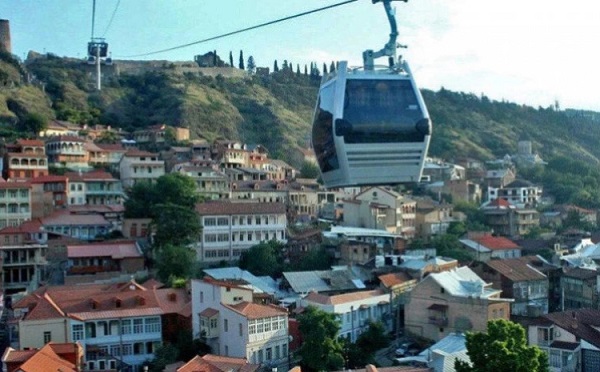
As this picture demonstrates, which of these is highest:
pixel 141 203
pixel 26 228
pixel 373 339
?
pixel 141 203

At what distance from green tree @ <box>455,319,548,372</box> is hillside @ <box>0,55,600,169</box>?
28254 mm

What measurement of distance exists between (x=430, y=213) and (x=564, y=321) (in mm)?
13006

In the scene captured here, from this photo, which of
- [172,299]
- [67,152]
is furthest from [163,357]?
[67,152]

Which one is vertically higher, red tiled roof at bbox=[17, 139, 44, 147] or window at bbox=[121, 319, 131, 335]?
red tiled roof at bbox=[17, 139, 44, 147]

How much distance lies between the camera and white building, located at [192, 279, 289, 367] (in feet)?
55.4

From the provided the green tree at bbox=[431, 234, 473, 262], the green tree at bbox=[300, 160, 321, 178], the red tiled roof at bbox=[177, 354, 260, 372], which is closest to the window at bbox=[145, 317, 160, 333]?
the red tiled roof at bbox=[177, 354, 260, 372]

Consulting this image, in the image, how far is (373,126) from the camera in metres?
7.35

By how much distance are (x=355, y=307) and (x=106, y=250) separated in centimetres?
789

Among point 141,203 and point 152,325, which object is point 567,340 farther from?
point 141,203

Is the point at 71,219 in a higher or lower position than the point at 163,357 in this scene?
higher

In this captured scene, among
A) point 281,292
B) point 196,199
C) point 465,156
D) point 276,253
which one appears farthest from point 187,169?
point 465,156

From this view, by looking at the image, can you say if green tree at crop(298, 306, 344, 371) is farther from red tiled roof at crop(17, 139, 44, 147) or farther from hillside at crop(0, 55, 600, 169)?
hillside at crop(0, 55, 600, 169)

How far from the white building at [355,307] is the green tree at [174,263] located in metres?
4.02

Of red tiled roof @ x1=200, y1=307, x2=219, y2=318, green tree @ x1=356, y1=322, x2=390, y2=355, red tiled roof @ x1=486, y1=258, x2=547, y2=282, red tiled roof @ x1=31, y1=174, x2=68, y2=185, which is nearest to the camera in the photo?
red tiled roof @ x1=200, y1=307, x2=219, y2=318
